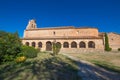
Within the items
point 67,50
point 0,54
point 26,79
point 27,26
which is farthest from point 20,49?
point 27,26

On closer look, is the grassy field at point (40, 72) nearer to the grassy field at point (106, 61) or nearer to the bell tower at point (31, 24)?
the grassy field at point (106, 61)

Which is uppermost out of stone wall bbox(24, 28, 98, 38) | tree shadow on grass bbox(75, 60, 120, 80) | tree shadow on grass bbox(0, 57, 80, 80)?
stone wall bbox(24, 28, 98, 38)

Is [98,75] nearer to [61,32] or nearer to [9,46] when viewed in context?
[9,46]

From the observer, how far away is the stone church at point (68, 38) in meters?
36.9

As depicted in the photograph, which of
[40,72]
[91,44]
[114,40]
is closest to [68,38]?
[91,44]

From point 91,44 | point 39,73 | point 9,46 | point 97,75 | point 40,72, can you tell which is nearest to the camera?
point 97,75

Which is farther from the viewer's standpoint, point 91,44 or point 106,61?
point 91,44

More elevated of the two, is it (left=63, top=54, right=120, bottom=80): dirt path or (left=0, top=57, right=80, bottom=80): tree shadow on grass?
(left=0, top=57, right=80, bottom=80): tree shadow on grass

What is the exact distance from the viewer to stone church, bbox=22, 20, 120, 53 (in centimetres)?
3688

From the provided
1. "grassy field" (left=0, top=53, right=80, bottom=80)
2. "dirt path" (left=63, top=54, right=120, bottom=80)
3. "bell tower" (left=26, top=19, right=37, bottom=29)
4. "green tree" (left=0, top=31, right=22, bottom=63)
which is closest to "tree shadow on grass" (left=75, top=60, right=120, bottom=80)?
"dirt path" (left=63, top=54, right=120, bottom=80)

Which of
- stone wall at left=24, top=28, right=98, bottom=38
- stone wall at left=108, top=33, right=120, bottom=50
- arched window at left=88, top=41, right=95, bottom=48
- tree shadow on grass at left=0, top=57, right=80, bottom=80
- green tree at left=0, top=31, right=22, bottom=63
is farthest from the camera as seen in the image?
stone wall at left=108, top=33, right=120, bottom=50

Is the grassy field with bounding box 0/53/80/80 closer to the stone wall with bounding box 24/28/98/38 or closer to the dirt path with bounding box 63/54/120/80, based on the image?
the dirt path with bounding box 63/54/120/80

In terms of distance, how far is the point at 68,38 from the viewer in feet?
124

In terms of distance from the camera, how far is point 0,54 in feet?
52.5
